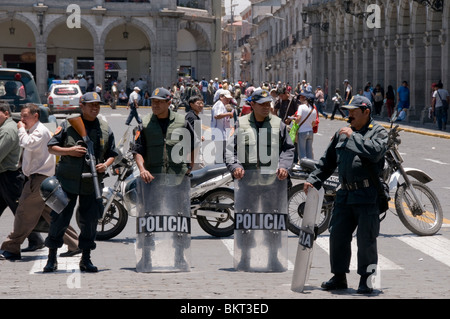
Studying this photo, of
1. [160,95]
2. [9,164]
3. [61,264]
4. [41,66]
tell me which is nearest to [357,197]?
[160,95]

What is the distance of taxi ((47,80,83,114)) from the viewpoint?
1831 inches

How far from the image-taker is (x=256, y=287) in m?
9.12

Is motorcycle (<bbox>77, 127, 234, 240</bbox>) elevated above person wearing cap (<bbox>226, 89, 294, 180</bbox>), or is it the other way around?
person wearing cap (<bbox>226, 89, 294, 180</bbox>)

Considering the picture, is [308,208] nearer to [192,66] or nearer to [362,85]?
[362,85]

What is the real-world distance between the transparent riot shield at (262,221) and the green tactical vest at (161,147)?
0.70 m

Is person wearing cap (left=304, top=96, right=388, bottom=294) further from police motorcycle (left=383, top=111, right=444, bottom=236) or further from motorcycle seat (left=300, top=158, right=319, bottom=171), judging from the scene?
motorcycle seat (left=300, top=158, right=319, bottom=171)

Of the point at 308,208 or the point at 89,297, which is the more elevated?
the point at 308,208

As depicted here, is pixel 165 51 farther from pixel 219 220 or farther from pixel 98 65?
pixel 219 220

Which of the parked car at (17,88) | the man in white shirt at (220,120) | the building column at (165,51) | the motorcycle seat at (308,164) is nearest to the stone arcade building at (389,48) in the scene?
the building column at (165,51)

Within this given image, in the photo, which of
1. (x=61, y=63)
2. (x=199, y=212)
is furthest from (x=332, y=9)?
(x=199, y=212)

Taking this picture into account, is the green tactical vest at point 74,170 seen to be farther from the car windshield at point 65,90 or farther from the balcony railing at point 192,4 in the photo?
the balcony railing at point 192,4

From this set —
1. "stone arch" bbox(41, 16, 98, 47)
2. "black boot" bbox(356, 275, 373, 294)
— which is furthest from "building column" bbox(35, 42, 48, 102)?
"black boot" bbox(356, 275, 373, 294)

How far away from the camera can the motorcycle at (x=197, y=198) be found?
12312mm

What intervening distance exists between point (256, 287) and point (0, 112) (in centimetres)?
408
